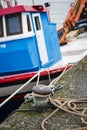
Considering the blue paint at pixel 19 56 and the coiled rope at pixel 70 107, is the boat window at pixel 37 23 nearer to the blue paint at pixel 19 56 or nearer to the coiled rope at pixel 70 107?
the blue paint at pixel 19 56

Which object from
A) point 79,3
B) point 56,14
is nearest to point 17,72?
point 79,3

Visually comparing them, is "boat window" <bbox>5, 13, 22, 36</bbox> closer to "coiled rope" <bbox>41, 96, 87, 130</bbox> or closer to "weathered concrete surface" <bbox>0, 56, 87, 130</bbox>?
"weathered concrete surface" <bbox>0, 56, 87, 130</bbox>

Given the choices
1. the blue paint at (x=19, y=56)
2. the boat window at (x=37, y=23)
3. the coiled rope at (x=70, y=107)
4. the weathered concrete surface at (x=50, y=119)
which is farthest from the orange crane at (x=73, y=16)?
the coiled rope at (x=70, y=107)

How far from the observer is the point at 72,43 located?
44.0ft

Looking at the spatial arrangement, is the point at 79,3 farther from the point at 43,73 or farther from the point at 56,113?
the point at 56,113

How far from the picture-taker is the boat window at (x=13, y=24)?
7952mm

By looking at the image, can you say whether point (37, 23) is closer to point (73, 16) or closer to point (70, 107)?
point (70, 107)

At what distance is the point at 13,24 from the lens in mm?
7980

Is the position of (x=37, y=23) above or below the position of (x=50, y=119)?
above

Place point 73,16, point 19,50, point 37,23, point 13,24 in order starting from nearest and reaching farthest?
point 19,50, point 13,24, point 37,23, point 73,16

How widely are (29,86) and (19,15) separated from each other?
1.55 meters

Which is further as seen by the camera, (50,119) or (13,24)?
(13,24)

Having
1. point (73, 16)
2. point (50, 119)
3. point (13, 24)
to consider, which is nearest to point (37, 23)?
point (13, 24)

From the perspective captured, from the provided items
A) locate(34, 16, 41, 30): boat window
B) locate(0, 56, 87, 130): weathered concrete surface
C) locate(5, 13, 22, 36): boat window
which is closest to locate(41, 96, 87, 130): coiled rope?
locate(0, 56, 87, 130): weathered concrete surface
